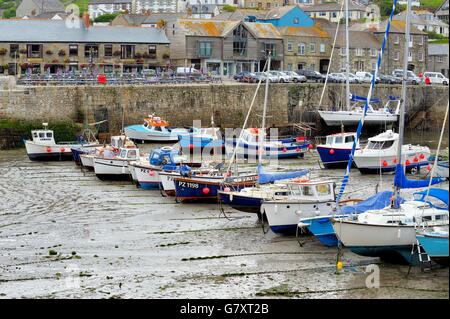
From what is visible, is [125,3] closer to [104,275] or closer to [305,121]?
[305,121]

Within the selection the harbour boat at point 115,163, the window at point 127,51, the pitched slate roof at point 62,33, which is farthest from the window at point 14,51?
the harbour boat at point 115,163

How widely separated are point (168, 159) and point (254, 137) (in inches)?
307

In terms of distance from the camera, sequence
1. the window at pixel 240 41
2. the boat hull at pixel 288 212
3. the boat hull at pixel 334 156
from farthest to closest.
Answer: the window at pixel 240 41
the boat hull at pixel 334 156
the boat hull at pixel 288 212

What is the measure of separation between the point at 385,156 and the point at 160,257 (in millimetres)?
14429

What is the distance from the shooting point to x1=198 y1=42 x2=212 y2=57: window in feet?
191

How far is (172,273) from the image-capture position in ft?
68.1

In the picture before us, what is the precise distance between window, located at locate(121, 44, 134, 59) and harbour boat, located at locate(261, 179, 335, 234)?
31.9 m

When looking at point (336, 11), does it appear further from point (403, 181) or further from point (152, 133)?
point (403, 181)

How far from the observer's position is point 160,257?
22344mm

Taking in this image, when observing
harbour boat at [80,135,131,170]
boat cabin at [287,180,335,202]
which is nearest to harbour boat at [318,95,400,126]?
harbour boat at [80,135,131,170]

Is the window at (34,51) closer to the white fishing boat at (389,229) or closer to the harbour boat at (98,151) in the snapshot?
the harbour boat at (98,151)

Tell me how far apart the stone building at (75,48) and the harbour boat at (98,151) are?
14.7 meters

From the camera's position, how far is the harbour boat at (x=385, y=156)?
34.8 m
